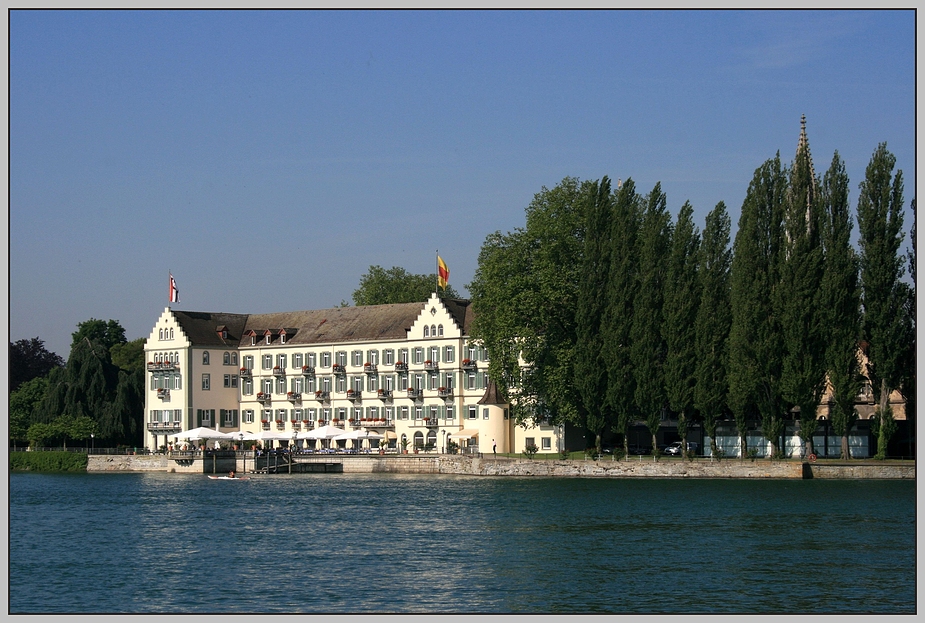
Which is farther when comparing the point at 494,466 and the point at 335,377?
the point at 335,377

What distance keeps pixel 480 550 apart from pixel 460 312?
63181mm

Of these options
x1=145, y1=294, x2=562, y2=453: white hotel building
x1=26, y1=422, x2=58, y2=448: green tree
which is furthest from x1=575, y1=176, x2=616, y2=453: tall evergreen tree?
x1=26, y1=422, x2=58, y2=448: green tree

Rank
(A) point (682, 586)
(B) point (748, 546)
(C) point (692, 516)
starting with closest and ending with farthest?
(A) point (682, 586), (B) point (748, 546), (C) point (692, 516)

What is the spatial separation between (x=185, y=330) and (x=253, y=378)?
6.66 meters

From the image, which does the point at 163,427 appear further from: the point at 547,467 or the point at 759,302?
the point at 759,302

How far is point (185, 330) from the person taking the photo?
116938 millimetres

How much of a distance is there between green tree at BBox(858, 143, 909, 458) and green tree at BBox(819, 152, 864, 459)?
0.72 meters

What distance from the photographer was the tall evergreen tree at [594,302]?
8494cm

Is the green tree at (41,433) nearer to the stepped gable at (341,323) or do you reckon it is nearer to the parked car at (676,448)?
the stepped gable at (341,323)

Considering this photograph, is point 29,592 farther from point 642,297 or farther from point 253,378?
point 253,378

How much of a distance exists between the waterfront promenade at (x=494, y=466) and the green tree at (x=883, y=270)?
5.25m

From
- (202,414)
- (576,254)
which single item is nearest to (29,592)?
(576,254)

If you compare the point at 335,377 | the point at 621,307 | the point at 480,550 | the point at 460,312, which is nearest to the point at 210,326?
the point at 335,377

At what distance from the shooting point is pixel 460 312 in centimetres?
10988
